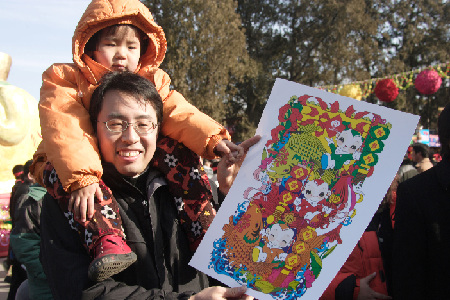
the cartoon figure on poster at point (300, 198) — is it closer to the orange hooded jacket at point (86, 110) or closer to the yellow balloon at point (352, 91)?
the orange hooded jacket at point (86, 110)

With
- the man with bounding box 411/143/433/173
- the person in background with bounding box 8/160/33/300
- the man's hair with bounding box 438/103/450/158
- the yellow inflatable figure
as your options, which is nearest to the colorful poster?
the man's hair with bounding box 438/103/450/158

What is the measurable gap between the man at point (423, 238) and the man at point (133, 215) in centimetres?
98

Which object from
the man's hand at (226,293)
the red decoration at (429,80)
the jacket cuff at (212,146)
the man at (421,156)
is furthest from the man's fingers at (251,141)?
the red decoration at (429,80)

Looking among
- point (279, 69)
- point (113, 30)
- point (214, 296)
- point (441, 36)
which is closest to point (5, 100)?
point (113, 30)

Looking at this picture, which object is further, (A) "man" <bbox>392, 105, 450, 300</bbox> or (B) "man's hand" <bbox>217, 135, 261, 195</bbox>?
(A) "man" <bbox>392, 105, 450, 300</bbox>

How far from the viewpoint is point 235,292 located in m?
1.56

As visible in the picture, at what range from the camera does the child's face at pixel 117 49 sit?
2143mm

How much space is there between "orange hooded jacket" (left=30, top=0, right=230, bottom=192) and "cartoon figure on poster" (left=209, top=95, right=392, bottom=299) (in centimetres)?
34

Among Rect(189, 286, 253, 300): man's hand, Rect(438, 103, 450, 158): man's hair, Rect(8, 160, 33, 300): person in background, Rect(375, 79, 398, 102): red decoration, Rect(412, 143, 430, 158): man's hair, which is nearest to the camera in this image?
Rect(189, 286, 253, 300): man's hand

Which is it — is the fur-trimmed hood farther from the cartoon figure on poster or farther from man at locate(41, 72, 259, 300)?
the cartoon figure on poster

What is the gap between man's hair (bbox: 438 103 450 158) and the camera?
2410 mm

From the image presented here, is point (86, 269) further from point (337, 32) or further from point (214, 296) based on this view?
point (337, 32)

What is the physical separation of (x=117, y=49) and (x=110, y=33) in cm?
7

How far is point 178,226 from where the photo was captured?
6.10 ft
